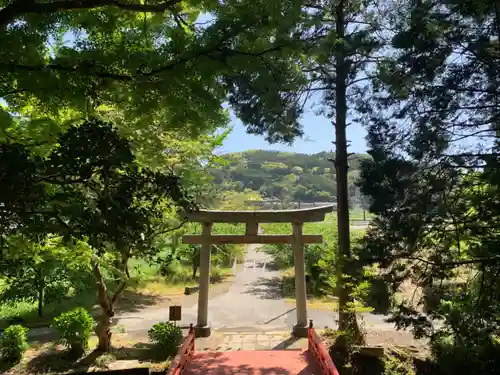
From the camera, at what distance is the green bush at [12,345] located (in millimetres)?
8125

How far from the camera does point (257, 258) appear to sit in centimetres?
2342

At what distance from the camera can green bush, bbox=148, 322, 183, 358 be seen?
8414mm

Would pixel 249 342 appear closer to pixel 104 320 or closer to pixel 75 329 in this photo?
pixel 104 320

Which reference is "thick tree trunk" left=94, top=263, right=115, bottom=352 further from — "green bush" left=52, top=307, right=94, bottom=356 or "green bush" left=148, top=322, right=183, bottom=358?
"green bush" left=148, top=322, right=183, bottom=358

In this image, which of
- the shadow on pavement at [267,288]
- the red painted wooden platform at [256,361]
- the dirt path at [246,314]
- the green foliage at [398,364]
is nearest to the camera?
the red painted wooden platform at [256,361]

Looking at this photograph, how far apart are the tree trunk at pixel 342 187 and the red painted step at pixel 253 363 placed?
1.36 metres

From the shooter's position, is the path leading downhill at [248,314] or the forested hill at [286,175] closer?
the path leading downhill at [248,314]

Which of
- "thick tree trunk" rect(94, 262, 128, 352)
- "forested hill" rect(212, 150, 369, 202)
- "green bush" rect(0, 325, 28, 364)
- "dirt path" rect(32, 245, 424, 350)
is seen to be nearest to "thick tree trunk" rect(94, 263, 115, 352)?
"thick tree trunk" rect(94, 262, 128, 352)

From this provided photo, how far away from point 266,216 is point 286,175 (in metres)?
54.1

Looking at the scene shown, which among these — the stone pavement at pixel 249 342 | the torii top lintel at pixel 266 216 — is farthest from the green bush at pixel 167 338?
the torii top lintel at pixel 266 216

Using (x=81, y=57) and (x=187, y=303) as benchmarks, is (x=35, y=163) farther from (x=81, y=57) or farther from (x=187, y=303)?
(x=187, y=303)

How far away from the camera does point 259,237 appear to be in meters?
9.32

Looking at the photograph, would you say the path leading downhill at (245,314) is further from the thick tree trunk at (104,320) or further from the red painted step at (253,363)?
the red painted step at (253,363)

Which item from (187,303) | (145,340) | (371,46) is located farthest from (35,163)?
(187,303)
